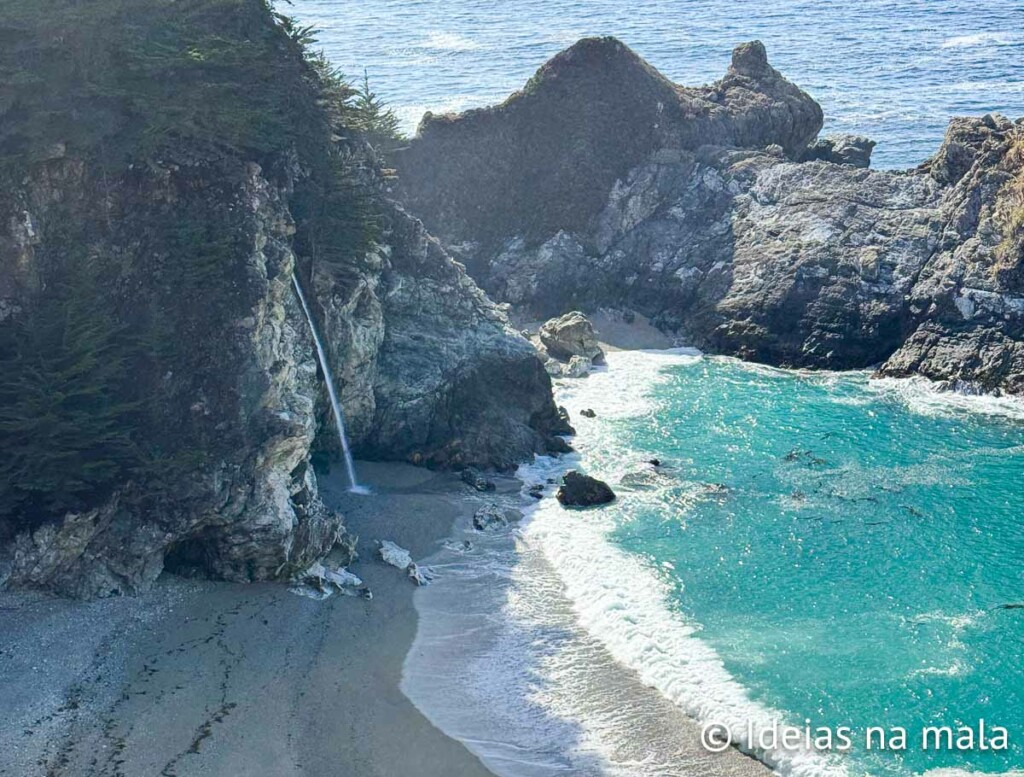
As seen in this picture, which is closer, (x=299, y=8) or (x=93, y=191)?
(x=93, y=191)

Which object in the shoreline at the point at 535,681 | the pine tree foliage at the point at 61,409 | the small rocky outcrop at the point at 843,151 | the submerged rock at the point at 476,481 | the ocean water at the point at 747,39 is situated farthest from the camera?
the ocean water at the point at 747,39

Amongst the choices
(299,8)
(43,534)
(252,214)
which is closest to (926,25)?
(299,8)

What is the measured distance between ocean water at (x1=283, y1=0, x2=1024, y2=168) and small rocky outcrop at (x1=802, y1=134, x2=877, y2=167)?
4.36 metres

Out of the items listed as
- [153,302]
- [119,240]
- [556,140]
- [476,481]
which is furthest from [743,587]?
[556,140]

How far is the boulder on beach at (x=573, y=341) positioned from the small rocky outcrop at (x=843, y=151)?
19.3m

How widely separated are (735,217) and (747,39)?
47.0 metres

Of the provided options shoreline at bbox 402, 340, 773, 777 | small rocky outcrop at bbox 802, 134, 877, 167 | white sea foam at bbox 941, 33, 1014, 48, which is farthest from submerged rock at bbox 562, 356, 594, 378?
white sea foam at bbox 941, 33, 1014, 48

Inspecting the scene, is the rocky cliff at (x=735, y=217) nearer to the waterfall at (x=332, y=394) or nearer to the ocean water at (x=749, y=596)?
the ocean water at (x=749, y=596)

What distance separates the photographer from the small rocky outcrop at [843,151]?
67.4 m

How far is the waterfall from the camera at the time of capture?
4043 centimetres

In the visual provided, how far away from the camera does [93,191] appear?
35.3 metres

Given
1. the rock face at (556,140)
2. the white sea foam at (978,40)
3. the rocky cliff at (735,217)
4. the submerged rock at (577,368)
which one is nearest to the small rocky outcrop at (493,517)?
the submerged rock at (577,368)

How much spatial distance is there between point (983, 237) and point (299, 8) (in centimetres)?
9483

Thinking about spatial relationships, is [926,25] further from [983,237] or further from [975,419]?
[975,419]
